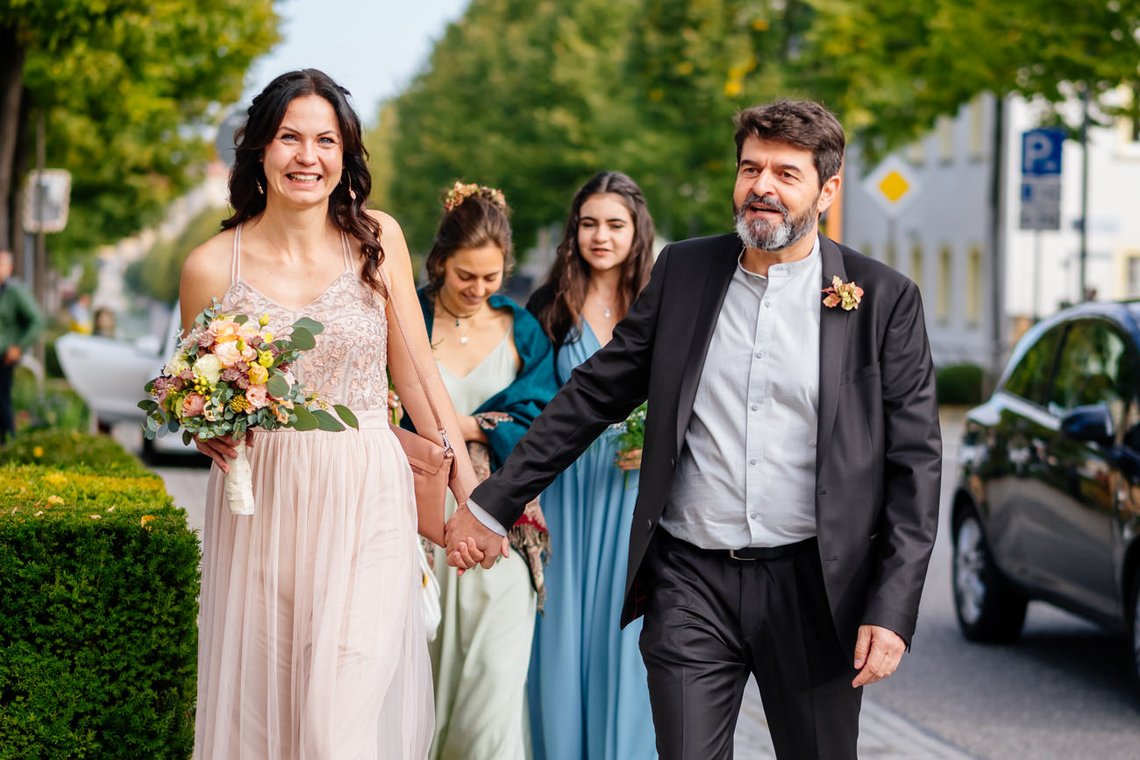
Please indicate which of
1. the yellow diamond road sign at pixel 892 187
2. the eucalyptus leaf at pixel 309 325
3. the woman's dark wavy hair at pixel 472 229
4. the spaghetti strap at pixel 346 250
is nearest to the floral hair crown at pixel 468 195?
the woman's dark wavy hair at pixel 472 229

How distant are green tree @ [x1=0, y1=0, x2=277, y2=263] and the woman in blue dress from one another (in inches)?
303

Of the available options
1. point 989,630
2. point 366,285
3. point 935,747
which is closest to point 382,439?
point 366,285

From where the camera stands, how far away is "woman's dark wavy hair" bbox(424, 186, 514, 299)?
6.56 metres

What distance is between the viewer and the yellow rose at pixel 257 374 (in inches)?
181

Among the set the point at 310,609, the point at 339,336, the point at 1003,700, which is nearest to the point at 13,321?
the point at 1003,700

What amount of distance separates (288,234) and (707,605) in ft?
4.70

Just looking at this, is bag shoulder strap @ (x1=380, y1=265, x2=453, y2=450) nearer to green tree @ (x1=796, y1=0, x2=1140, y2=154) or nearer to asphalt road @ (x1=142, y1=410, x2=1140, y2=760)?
asphalt road @ (x1=142, y1=410, x2=1140, y2=760)

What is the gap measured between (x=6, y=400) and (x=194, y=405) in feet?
43.0

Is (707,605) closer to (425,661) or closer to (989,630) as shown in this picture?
(425,661)

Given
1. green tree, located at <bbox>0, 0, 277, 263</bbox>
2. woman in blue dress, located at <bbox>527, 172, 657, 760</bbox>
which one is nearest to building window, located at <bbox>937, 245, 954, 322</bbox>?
green tree, located at <bbox>0, 0, 277, 263</bbox>

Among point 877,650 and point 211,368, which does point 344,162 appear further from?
point 877,650

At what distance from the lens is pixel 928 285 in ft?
157

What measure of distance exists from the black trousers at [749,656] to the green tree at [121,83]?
32.5ft

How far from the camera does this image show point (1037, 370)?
10414 mm
